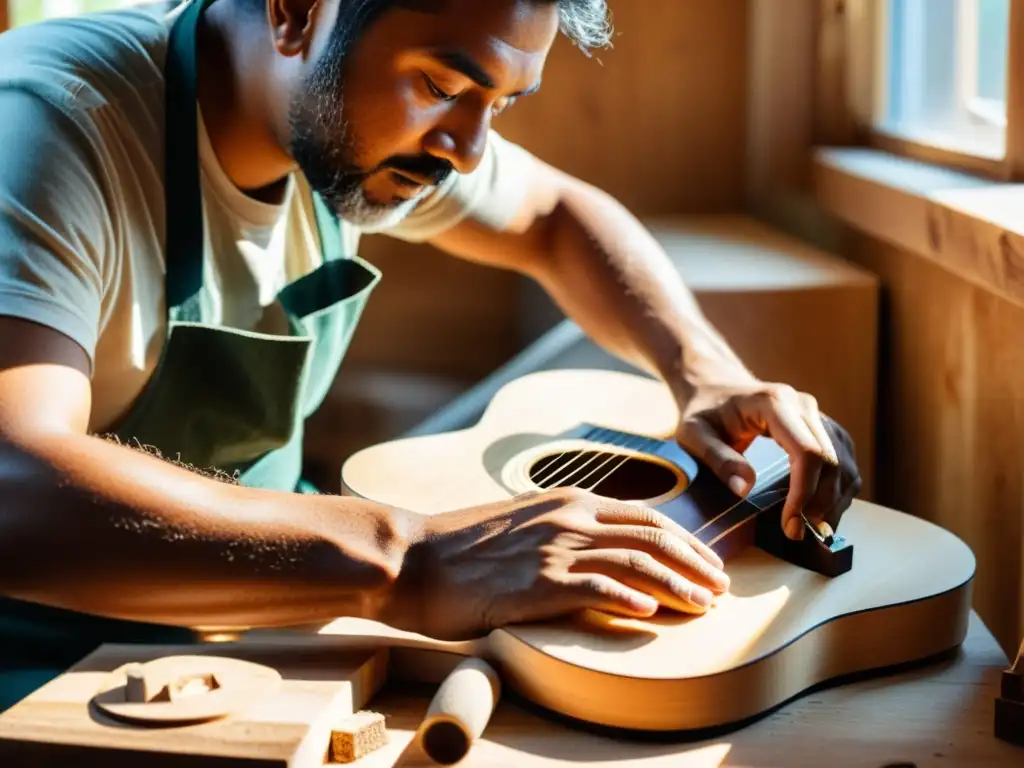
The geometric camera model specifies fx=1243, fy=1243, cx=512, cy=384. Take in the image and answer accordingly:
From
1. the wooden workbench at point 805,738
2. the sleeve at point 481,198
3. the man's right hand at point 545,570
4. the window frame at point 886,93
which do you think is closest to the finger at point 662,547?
the man's right hand at point 545,570

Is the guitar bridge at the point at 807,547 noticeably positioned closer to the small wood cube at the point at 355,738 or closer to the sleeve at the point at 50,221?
the small wood cube at the point at 355,738

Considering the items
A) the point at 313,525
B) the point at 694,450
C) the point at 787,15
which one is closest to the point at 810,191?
the point at 787,15

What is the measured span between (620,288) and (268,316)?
0.41 meters

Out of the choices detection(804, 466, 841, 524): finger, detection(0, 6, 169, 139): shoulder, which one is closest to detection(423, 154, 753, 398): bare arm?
detection(804, 466, 841, 524): finger

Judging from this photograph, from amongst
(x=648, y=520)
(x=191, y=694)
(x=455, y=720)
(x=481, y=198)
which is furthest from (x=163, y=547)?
(x=481, y=198)

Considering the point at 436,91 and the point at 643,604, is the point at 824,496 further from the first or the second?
the point at 436,91

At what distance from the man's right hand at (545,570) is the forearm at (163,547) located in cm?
3

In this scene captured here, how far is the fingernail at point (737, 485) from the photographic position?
106 centimetres

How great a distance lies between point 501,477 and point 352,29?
0.42 meters

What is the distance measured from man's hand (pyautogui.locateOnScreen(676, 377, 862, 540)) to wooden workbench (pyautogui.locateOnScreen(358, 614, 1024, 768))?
17cm

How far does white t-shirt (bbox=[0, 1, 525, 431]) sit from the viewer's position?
3.09ft

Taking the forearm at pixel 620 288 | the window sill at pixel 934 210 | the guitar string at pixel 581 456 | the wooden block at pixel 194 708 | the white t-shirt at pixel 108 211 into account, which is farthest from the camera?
the forearm at pixel 620 288

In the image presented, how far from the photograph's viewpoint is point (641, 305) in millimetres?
1439

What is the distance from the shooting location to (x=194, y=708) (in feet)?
2.46
